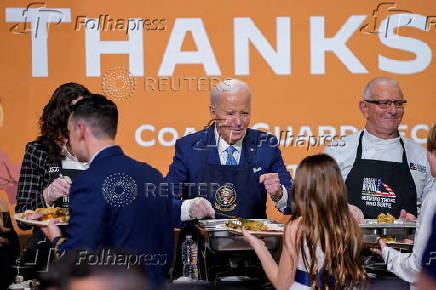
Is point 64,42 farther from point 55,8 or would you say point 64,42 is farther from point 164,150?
point 164,150

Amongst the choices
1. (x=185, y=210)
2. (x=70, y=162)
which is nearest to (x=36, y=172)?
(x=70, y=162)

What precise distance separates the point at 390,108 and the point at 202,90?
120cm

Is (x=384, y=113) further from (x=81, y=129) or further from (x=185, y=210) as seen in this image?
(x=81, y=129)

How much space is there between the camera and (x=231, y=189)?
3074 mm

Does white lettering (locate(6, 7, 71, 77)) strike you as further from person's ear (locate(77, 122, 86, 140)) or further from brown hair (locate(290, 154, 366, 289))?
brown hair (locate(290, 154, 366, 289))

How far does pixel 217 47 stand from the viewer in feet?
12.5

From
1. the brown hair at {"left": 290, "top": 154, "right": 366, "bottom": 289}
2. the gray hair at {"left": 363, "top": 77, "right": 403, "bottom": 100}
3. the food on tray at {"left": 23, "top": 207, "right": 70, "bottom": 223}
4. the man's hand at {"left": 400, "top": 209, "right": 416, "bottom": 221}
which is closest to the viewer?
the brown hair at {"left": 290, "top": 154, "right": 366, "bottom": 289}

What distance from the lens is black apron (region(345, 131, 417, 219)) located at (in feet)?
10.4

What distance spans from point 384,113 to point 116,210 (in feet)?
6.00

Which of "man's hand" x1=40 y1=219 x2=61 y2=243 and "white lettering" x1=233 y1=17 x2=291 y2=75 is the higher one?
"white lettering" x1=233 y1=17 x2=291 y2=75

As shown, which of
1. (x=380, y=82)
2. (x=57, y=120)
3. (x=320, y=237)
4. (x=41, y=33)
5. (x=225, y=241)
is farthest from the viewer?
(x=41, y=33)

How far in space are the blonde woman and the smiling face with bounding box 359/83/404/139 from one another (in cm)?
123

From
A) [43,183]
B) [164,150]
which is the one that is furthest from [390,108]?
[43,183]

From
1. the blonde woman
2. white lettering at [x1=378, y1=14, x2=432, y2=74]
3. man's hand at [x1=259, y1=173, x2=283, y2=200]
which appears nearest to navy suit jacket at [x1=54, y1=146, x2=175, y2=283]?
the blonde woman
